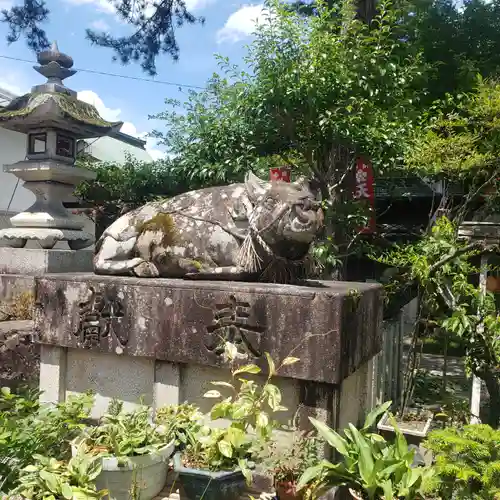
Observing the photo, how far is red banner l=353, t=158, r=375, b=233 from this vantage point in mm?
7423

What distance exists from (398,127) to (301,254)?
361cm

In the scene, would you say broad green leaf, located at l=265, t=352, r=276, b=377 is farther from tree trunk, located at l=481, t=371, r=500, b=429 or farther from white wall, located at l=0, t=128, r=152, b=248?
white wall, located at l=0, t=128, r=152, b=248

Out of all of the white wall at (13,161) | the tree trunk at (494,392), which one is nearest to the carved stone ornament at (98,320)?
the tree trunk at (494,392)

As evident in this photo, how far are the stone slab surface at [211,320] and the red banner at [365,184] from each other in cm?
315

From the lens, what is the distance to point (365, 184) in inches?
301

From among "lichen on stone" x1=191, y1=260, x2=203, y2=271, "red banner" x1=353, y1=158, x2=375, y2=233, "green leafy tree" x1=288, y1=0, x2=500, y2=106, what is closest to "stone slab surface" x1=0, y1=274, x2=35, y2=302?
"lichen on stone" x1=191, y1=260, x2=203, y2=271

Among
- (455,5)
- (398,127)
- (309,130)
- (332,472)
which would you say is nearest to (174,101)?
(309,130)

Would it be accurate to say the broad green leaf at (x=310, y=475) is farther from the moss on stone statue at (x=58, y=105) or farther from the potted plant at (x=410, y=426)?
the moss on stone statue at (x=58, y=105)

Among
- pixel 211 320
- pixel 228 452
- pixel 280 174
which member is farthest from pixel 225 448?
pixel 280 174

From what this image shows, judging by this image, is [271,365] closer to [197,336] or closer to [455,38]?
[197,336]

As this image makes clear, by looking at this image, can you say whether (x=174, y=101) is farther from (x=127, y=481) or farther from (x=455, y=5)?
(x=455, y=5)

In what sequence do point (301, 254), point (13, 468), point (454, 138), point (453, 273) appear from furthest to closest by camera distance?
point (454, 138) < point (453, 273) < point (301, 254) < point (13, 468)

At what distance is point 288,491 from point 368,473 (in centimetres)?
57

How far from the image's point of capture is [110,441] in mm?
3471
